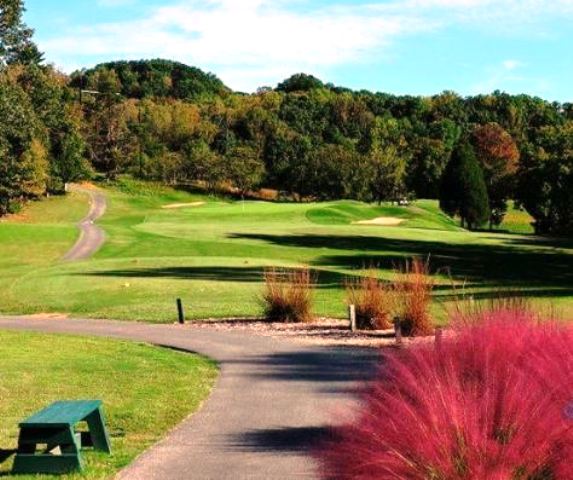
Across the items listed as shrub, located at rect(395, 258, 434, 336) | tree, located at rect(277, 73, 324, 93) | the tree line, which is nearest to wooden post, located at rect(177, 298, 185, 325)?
shrub, located at rect(395, 258, 434, 336)

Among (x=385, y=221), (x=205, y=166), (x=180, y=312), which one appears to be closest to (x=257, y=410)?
(x=180, y=312)

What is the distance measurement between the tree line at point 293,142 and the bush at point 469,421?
4328 cm

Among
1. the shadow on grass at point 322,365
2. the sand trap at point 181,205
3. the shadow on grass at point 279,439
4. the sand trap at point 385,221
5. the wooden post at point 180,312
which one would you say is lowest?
the sand trap at point 385,221

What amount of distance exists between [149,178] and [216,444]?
3822 inches

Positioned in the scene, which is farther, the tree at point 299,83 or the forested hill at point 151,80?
the tree at point 299,83

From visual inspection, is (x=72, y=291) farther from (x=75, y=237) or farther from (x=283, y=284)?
(x=75, y=237)

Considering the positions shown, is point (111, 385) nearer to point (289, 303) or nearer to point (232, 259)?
point (289, 303)

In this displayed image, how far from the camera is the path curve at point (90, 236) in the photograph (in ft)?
153

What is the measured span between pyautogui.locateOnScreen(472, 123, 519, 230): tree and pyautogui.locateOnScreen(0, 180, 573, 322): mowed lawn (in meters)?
14.4

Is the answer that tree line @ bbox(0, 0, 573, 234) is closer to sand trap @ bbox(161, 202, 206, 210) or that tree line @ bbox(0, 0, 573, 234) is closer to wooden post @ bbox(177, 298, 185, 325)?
sand trap @ bbox(161, 202, 206, 210)

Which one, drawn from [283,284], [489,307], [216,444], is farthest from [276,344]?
[489,307]

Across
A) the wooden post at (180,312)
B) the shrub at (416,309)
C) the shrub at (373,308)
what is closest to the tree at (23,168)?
the wooden post at (180,312)

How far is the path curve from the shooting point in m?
46.7

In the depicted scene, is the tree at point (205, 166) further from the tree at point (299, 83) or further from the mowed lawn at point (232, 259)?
the tree at point (299, 83)
